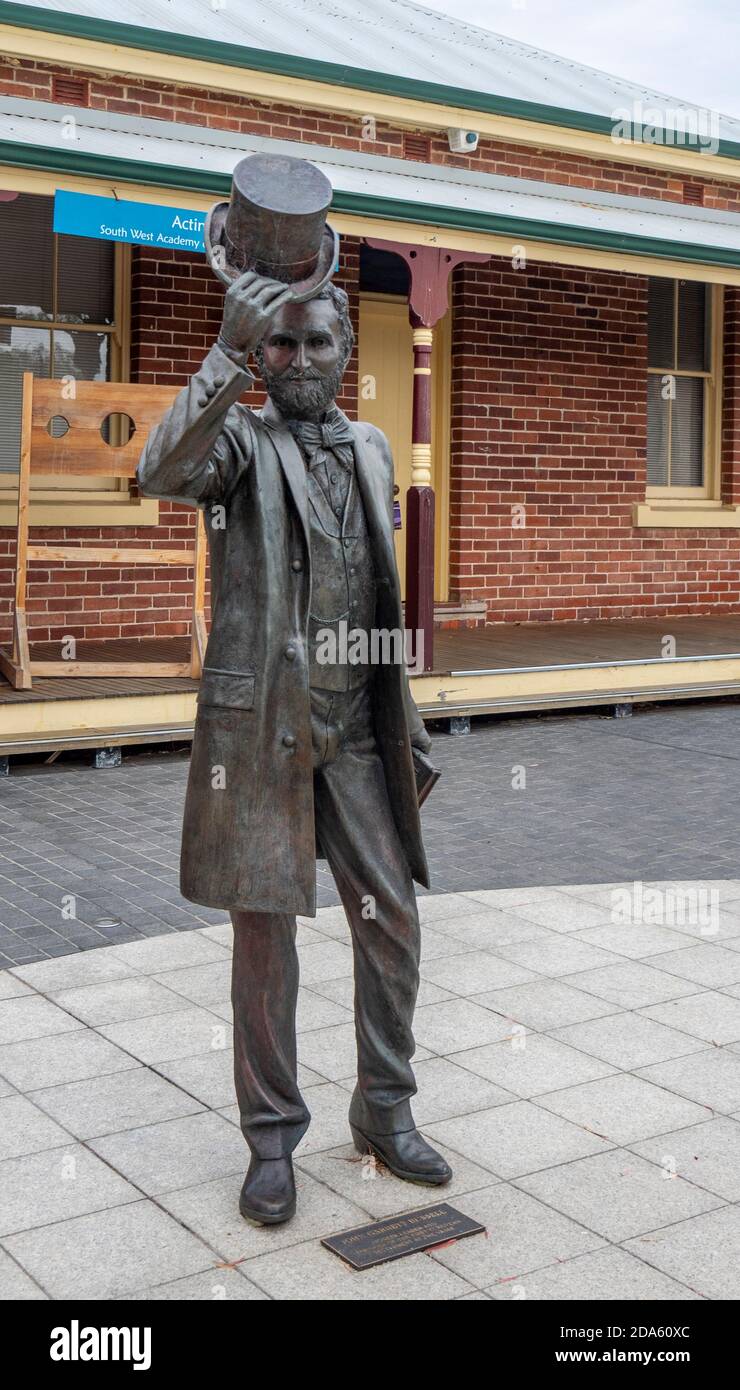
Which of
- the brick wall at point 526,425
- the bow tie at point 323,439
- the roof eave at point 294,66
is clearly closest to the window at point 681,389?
the brick wall at point 526,425

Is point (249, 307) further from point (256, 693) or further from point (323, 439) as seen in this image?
point (256, 693)

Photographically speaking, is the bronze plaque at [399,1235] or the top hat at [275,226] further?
the bronze plaque at [399,1235]

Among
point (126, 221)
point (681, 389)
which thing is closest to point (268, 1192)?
point (126, 221)

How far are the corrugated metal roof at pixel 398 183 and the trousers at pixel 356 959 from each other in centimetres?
592

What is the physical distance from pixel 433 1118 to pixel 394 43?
36.0 ft

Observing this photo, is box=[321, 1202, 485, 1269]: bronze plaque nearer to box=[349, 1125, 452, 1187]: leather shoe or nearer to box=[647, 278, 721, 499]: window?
box=[349, 1125, 452, 1187]: leather shoe

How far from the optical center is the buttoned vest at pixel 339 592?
3.61m

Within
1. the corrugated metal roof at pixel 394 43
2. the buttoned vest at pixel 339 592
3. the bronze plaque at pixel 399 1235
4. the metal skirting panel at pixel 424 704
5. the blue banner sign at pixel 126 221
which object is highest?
the corrugated metal roof at pixel 394 43

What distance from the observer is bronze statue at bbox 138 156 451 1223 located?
3480 millimetres

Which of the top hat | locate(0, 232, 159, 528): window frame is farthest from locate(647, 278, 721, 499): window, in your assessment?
the top hat

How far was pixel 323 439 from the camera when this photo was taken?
11.9ft

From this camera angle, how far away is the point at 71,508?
34.5ft

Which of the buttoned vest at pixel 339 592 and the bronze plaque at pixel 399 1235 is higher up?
the buttoned vest at pixel 339 592

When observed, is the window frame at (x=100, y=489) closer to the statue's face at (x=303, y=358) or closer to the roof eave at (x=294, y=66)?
the roof eave at (x=294, y=66)
